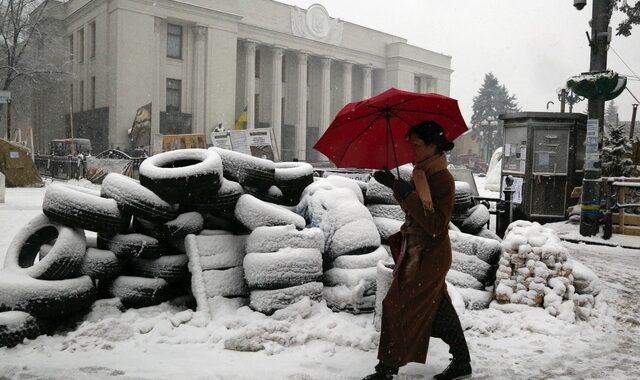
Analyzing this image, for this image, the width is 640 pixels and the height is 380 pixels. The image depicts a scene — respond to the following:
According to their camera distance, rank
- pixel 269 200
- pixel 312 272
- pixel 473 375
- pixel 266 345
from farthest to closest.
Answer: pixel 269 200
pixel 312 272
pixel 266 345
pixel 473 375

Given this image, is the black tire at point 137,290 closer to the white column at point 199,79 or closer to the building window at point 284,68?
the white column at point 199,79

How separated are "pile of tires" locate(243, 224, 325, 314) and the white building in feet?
102

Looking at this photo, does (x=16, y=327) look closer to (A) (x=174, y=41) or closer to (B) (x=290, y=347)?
(B) (x=290, y=347)

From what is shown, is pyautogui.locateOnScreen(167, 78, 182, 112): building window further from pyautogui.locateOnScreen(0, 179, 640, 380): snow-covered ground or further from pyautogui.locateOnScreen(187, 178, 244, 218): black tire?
pyautogui.locateOnScreen(0, 179, 640, 380): snow-covered ground

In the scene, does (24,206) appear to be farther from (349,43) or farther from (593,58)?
(349,43)

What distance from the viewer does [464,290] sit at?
5.26 m

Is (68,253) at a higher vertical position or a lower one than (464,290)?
higher

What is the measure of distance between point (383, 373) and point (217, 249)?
86.5 inches

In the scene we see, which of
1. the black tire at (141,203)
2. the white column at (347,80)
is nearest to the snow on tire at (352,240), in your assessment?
the black tire at (141,203)

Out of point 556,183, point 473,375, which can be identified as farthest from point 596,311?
point 556,183

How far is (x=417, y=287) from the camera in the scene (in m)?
3.37

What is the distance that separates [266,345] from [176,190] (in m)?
1.73

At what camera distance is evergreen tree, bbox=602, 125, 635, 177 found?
43.0 feet

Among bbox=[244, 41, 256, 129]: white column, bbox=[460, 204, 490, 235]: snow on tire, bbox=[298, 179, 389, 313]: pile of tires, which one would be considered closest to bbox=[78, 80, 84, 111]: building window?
bbox=[244, 41, 256, 129]: white column
